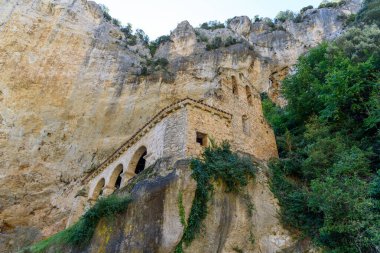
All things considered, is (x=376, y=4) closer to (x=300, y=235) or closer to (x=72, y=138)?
(x=300, y=235)

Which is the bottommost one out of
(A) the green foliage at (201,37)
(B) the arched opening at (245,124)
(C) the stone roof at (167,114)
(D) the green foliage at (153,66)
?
(C) the stone roof at (167,114)

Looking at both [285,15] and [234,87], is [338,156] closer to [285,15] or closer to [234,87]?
[234,87]

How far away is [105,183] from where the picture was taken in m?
16.6

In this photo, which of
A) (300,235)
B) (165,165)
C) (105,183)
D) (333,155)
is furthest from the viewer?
(105,183)

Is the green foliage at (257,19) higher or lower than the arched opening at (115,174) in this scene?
higher

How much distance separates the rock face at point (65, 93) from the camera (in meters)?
18.9

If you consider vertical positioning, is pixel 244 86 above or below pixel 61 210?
above

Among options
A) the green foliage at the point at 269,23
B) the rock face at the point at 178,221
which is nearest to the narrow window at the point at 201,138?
the rock face at the point at 178,221

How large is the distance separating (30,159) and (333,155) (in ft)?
56.6

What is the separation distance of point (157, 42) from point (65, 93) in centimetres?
1305

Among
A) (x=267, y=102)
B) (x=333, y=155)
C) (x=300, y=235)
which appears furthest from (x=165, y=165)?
(x=267, y=102)

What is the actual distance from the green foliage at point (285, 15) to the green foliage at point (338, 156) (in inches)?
928

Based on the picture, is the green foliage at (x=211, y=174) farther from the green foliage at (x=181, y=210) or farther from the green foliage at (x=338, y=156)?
the green foliage at (x=338, y=156)

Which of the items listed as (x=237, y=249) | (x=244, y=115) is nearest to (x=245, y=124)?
(x=244, y=115)
